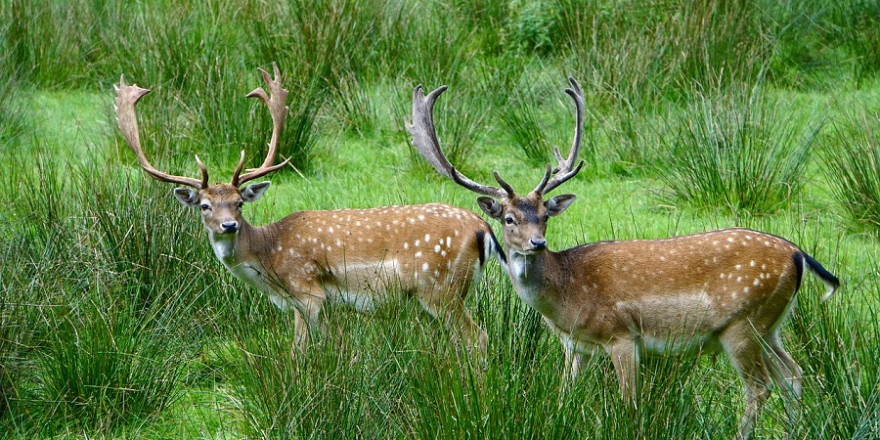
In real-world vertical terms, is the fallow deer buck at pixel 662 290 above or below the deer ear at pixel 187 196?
above

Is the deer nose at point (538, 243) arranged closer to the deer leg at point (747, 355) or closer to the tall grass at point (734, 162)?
the deer leg at point (747, 355)

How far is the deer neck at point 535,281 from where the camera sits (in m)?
5.43

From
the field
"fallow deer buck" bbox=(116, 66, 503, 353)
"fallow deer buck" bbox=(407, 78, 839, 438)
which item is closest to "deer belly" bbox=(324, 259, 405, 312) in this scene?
"fallow deer buck" bbox=(116, 66, 503, 353)

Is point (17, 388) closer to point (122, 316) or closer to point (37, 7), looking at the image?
point (122, 316)

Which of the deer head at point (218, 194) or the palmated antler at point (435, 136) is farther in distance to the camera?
the deer head at point (218, 194)

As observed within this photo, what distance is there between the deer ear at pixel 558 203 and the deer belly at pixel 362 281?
849mm

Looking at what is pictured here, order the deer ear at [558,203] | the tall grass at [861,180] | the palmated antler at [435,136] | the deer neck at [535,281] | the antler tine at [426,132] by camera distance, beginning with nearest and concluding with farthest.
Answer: the deer neck at [535,281] < the deer ear at [558,203] < the palmated antler at [435,136] < the antler tine at [426,132] < the tall grass at [861,180]

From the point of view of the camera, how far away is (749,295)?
5.27m

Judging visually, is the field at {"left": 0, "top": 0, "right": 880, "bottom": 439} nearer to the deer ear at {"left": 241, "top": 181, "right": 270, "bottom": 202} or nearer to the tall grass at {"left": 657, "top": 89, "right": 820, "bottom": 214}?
the tall grass at {"left": 657, "top": 89, "right": 820, "bottom": 214}

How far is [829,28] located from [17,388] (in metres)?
7.77

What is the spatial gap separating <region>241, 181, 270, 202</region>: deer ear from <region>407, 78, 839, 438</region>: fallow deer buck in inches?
52.0

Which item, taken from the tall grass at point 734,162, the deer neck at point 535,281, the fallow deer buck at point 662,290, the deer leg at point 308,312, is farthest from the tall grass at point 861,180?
the deer leg at point 308,312

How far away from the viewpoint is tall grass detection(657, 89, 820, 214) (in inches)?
299

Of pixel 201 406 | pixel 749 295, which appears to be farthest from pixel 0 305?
pixel 749 295
